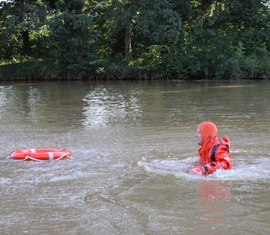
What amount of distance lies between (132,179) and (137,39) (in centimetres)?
2838

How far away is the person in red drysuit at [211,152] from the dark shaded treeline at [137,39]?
22791 mm

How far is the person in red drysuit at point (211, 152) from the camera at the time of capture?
19.0ft

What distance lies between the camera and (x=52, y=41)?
3092 centimetres

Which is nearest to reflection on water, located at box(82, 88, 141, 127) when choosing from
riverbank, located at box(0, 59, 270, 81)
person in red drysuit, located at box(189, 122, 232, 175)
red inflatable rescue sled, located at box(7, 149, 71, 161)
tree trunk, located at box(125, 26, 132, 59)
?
red inflatable rescue sled, located at box(7, 149, 71, 161)

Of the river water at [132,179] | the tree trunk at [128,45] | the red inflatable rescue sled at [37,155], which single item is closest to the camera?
the river water at [132,179]

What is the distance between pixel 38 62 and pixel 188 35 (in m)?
12.3

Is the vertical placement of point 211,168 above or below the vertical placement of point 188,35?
below

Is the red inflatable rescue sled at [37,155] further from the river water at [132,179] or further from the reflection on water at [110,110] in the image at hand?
the reflection on water at [110,110]

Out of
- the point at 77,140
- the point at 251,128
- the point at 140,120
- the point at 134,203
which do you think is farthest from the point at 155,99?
the point at 134,203

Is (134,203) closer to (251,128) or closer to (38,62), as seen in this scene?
(251,128)

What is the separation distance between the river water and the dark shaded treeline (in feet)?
61.1

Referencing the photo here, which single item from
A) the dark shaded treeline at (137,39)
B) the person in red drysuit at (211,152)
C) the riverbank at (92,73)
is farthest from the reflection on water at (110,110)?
the dark shaded treeline at (137,39)

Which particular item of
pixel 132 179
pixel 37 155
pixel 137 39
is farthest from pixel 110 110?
pixel 137 39

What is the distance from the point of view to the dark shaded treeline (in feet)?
Answer: 96.5
